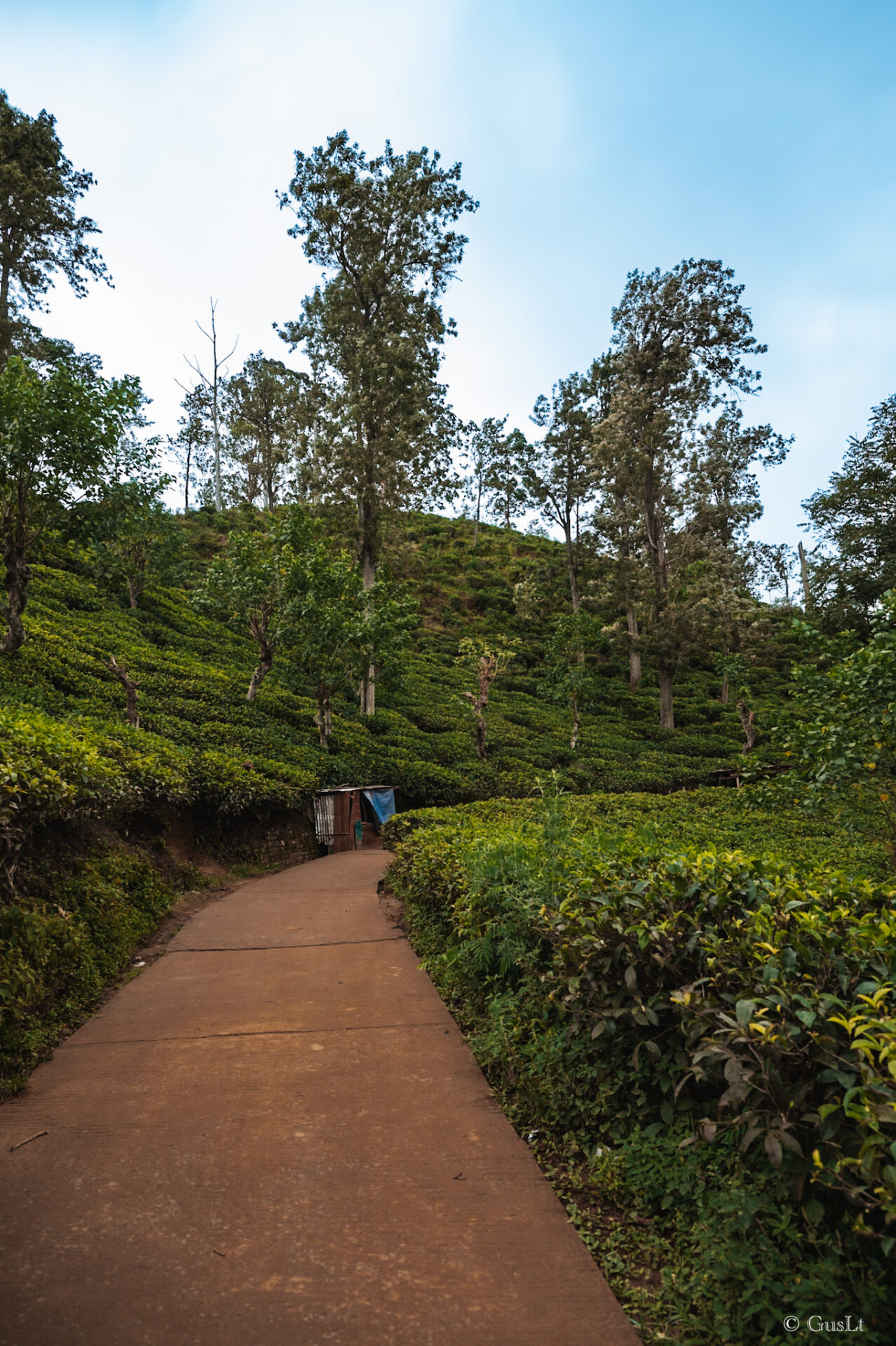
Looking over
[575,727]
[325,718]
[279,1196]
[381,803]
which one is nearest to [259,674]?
[325,718]

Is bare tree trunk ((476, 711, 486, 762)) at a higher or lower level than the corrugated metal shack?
higher

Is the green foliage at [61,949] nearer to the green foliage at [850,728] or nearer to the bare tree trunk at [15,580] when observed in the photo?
the green foliage at [850,728]

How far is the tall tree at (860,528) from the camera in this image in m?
25.3

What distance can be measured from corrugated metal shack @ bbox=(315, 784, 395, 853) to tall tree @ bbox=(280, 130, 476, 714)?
921cm

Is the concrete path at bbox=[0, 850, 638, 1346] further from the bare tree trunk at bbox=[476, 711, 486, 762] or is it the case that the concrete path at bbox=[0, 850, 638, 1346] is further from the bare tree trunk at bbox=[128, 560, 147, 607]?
the bare tree trunk at bbox=[128, 560, 147, 607]

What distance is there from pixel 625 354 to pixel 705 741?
15.0 metres

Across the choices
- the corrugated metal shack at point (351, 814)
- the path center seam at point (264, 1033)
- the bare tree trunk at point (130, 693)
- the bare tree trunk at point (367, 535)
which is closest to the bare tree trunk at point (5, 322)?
the bare tree trunk at point (367, 535)

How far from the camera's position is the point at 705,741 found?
2462cm

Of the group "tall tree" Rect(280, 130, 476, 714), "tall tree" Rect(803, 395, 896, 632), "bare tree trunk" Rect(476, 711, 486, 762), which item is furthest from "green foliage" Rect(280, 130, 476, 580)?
"tall tree" Rect(803, 395, 896, 632)

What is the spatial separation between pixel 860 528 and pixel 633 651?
9057mm

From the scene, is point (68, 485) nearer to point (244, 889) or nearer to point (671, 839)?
point (244, 889)

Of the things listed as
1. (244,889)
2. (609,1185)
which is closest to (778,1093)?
(609,1185)

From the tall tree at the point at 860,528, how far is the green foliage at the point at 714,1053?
25.0 metres

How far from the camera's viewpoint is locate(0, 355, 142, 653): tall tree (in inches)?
391
